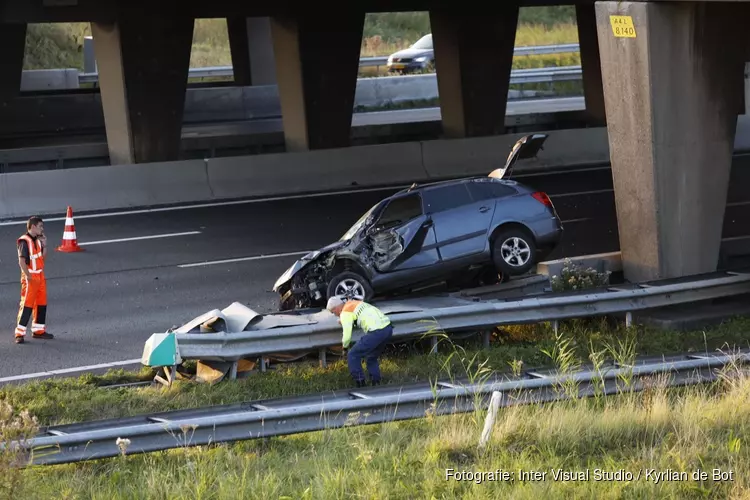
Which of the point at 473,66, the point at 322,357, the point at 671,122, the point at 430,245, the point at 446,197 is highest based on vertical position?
the point at 473,66

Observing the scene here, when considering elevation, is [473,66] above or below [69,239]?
above

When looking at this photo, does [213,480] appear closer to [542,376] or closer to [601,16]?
[542,376]

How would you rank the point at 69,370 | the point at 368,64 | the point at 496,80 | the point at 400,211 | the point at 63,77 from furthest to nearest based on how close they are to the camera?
1. the point at 368,64
2. the point at 63,77
3. the point at 496,80
4. the point at 400,211
5. the point at 69,370

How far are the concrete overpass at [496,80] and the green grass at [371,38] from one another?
15.4m

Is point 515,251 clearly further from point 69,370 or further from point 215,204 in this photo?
point 215,204

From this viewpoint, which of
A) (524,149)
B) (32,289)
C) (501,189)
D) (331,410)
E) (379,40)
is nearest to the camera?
(331,410)

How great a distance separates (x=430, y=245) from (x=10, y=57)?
2225 cm

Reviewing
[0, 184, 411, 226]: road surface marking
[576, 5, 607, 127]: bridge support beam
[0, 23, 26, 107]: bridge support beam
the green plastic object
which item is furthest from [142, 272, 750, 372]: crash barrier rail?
[0, 23, 26, 107]: bridge support beam

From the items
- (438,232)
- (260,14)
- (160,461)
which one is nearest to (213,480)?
(160,461)

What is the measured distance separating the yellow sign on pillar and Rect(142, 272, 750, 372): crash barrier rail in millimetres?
3185

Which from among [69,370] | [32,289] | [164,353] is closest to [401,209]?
[164,353]

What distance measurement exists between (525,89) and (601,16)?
3342 centimetres

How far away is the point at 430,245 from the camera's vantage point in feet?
47.1

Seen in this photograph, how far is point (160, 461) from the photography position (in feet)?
28.7
